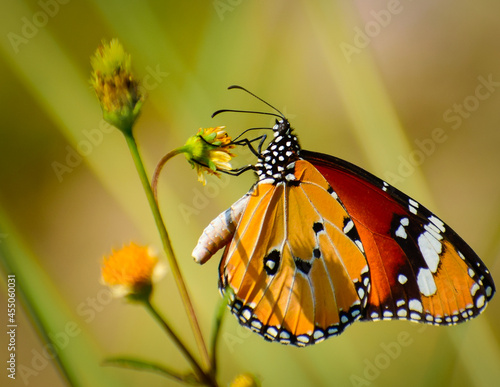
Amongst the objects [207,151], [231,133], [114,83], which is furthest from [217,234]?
[231,133]

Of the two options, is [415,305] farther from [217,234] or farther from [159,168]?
[159,168]

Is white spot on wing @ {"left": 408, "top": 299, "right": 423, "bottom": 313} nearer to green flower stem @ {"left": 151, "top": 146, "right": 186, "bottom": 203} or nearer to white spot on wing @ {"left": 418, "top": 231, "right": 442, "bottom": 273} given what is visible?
white spot on wing @ {"left": 418, "top": 231, "right": 442, "bottom": 273}

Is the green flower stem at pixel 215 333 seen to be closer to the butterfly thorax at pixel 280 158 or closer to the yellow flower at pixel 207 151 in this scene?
the yellow flower at pixel 207 151

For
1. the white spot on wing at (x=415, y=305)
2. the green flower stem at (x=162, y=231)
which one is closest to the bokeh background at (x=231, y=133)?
the white spot on wing at (x=415, y=305)

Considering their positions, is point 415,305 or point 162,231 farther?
point 415,305

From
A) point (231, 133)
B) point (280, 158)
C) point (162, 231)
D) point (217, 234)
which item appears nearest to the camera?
point (162, 231)

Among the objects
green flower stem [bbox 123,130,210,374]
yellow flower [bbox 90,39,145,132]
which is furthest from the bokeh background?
yellow flower [bbox 90,39,145,132]

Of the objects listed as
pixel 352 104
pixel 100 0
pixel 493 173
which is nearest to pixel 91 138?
pixel 100 0

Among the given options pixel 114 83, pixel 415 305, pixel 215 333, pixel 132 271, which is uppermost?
pixel 114 83
